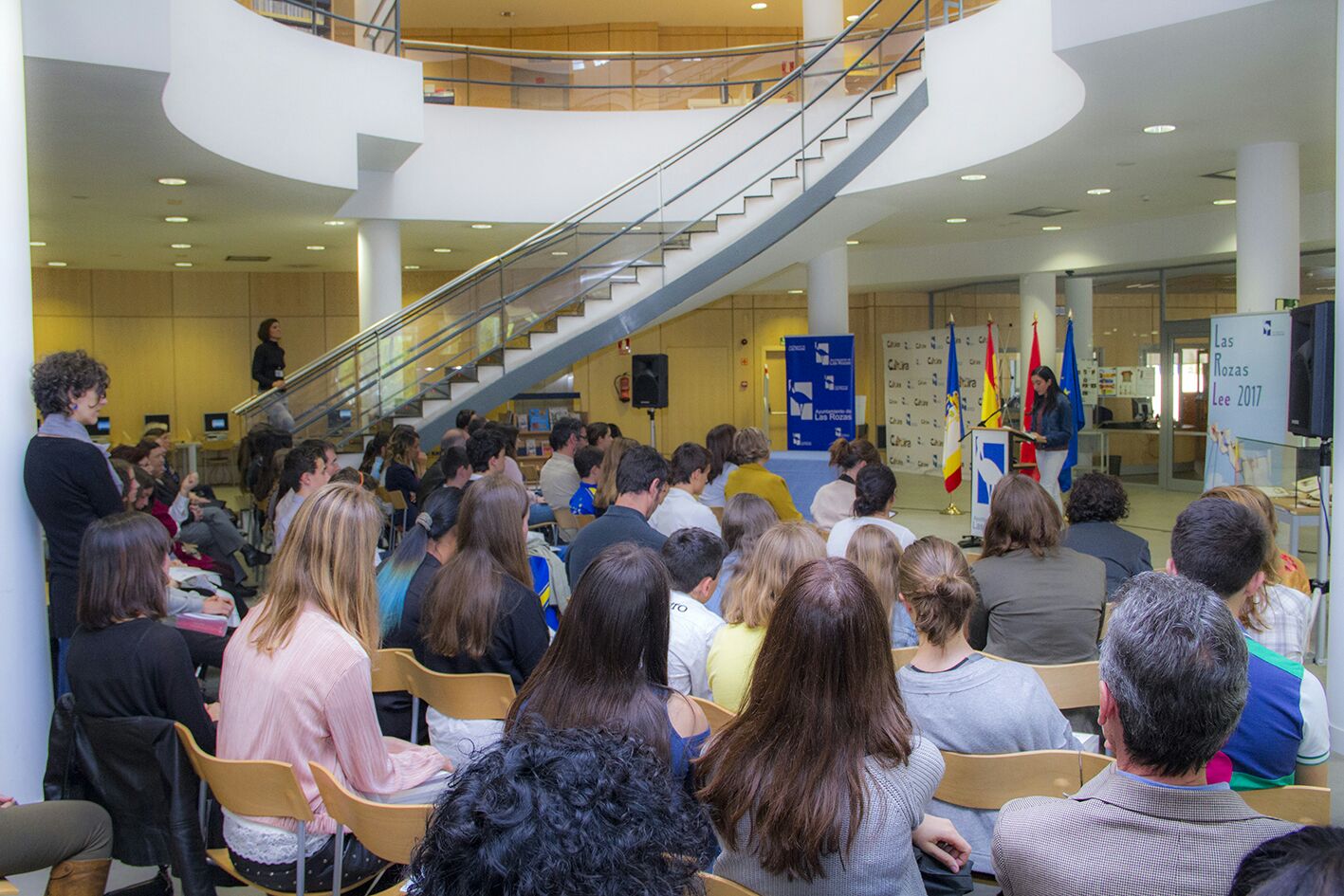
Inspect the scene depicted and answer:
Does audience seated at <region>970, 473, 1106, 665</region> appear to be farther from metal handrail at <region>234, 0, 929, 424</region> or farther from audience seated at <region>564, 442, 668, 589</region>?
metal handrail at <region>234, 0, 929, 424</region>

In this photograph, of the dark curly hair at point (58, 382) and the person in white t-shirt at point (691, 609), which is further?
the dark curly hair at point (58, 382)

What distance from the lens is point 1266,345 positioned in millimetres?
6613

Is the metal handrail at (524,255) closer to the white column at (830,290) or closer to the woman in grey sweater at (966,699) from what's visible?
the white column at (830,290)

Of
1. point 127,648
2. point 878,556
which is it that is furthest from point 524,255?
point 127,648

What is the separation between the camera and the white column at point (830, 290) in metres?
12.4

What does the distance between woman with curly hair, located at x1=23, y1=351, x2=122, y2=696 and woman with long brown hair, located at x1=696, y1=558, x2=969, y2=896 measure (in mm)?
2960

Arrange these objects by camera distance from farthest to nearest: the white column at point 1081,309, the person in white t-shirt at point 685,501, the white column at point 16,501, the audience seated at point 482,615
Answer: the white column at point 1081,309 < the person in white t-shirt at point 685,501 < the white column at point 16,501 < the audience seated at point 482,615

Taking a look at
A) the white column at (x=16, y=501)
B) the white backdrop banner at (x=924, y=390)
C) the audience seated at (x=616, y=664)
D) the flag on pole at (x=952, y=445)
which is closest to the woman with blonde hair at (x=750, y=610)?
the audience seated at (x=616, y=664)

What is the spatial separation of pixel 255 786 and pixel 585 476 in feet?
15.8

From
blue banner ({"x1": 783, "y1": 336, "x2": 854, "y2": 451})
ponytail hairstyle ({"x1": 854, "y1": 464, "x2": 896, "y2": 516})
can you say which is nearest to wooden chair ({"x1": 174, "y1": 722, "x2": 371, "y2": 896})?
ponytail hairstyle ({"x1": 854, "y1": 464, "x2": 896, "y2": 516})

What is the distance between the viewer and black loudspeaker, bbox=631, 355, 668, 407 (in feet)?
41.7

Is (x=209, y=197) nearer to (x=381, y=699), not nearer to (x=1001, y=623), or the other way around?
(x=381, y=699)

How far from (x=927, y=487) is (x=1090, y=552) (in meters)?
10.9

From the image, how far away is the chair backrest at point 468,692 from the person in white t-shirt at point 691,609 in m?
0.50
